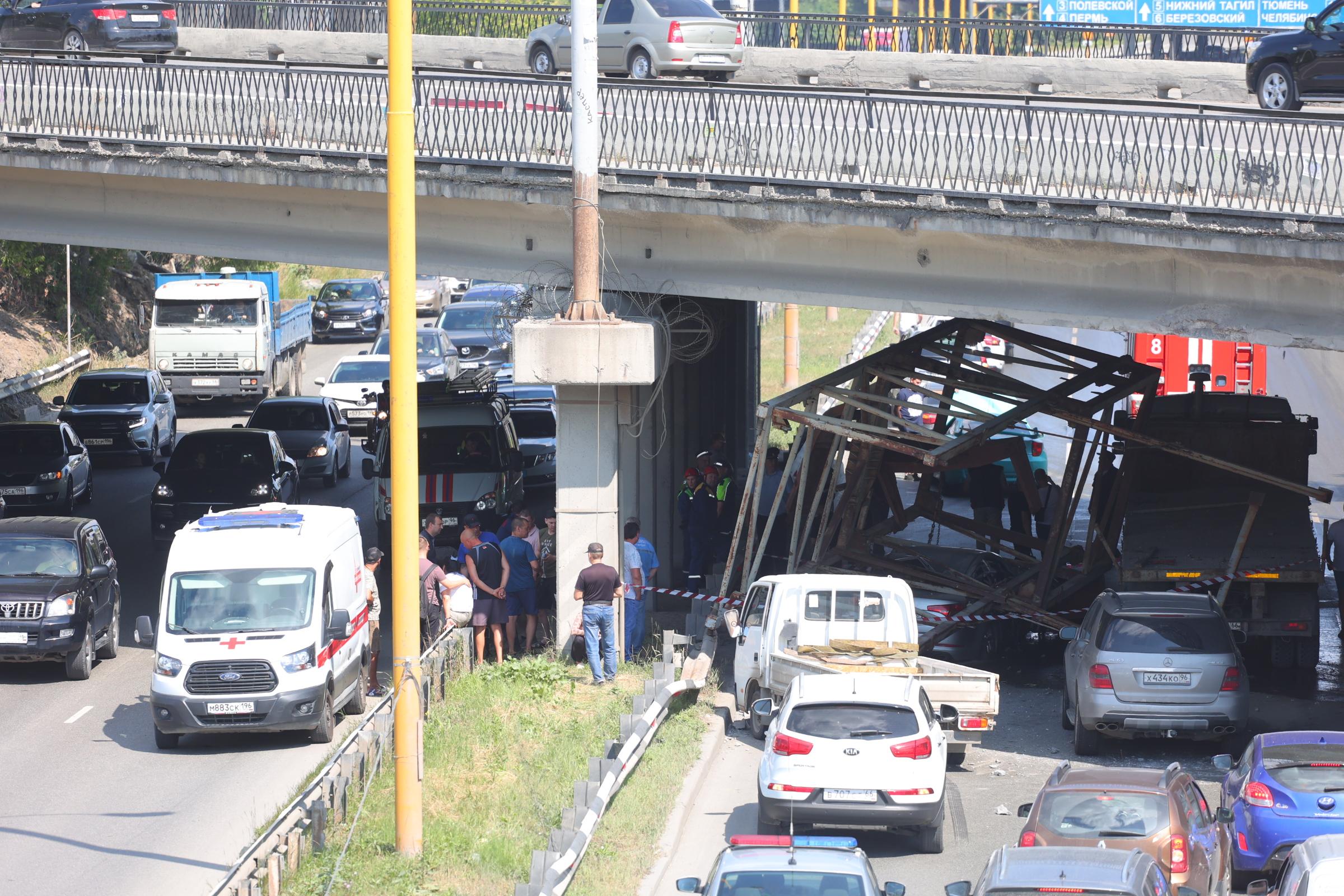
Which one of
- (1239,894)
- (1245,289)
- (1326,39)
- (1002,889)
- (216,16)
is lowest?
(1239,894)

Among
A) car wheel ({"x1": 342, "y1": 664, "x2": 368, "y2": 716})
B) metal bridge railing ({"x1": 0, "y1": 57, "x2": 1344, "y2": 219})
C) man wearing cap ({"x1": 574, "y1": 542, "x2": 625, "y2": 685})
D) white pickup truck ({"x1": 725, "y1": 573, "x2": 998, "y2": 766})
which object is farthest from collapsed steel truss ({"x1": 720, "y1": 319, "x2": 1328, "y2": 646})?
car wheel ({"x1": 342, "y1": 664, "x2": 368, "y2": 716})

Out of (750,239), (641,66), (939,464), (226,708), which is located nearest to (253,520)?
(226,708)

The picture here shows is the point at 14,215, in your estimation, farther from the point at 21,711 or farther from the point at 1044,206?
the point at 1044,206

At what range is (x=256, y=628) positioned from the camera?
1642 centimetres

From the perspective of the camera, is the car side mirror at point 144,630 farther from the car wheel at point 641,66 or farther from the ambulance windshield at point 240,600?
the car wheel at point 641,66

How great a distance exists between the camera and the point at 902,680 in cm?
1398

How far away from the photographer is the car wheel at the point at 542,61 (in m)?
30.0

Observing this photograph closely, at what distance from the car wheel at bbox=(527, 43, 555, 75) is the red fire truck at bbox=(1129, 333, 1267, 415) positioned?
1279 cm

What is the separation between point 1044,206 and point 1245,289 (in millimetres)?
2326

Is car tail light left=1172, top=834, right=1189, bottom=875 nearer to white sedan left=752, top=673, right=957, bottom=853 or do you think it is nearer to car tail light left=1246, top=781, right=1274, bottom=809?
car tail light left=1246, top=781, right=1274, bottom=809

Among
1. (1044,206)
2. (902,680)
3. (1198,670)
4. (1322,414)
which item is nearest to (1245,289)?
(1044,206)

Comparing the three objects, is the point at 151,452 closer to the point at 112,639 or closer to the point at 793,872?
the point at 112,639

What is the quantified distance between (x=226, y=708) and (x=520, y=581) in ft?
15.5

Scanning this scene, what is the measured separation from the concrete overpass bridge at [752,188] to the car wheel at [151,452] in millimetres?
11304
